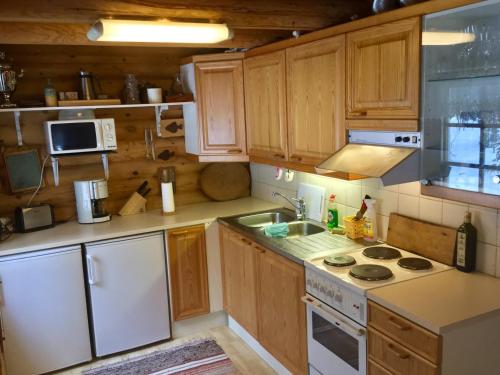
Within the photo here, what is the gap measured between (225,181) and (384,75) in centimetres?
212

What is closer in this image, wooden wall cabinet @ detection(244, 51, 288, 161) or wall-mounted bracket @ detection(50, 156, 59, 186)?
wooden wall cabinet @ detection(244, 51, 288, 161)

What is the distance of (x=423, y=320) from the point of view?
1.82 meters

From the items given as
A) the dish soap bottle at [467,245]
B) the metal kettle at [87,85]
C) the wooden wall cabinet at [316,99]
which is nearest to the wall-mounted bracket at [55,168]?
the metal kettle at [87,85]

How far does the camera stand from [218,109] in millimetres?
3572

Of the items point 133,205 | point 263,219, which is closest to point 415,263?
point 263,219

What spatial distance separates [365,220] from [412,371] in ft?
3.50

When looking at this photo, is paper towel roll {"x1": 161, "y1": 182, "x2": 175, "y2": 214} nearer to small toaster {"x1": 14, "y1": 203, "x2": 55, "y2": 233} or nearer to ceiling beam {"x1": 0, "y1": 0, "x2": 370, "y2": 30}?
small toaster {"x1": 14, "y1": 203, "x2": 55, "y2": 233}

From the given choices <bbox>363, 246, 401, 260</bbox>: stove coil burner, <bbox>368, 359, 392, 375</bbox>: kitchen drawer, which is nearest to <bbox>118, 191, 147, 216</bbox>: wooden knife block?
<bbox>363, 246, 401, 260</bbox>: stove coil burner

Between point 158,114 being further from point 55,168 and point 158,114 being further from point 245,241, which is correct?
point 245,241

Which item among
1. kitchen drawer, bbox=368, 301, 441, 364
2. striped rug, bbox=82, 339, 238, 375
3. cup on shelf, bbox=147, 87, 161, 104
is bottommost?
striped rug, bbox=82, 339, 238, 375

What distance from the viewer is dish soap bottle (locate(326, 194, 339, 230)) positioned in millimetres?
3090

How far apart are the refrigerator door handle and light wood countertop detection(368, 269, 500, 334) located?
1.95 meters

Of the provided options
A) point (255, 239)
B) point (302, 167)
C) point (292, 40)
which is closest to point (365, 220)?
point (302, 167)

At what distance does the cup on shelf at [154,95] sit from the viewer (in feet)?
11.9
